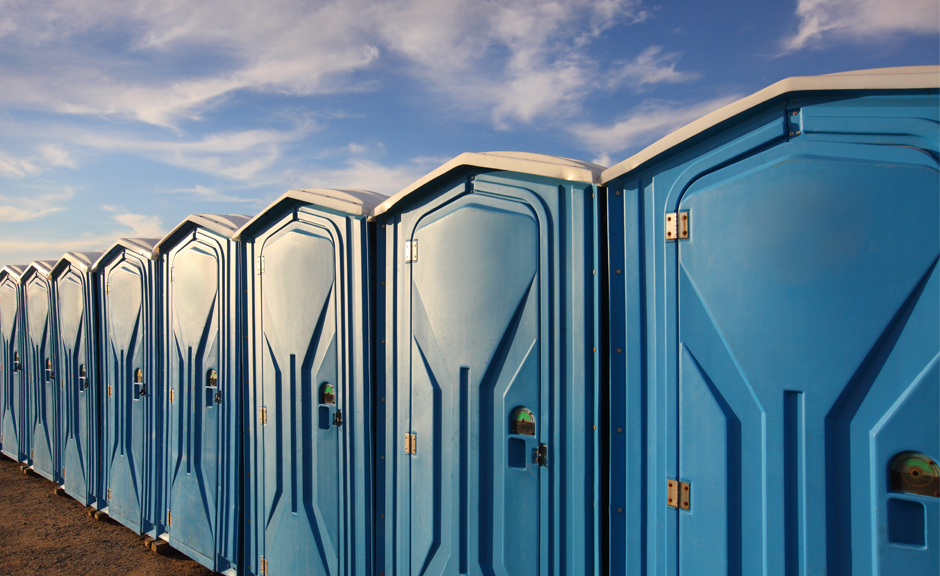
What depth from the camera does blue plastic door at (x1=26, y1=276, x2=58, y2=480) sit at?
657 centimetres

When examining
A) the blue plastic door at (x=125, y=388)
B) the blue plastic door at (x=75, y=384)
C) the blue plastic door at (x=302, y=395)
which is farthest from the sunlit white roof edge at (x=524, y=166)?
the blue plastic door at (x=75, y=384)

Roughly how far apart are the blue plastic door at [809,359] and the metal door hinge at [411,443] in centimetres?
138

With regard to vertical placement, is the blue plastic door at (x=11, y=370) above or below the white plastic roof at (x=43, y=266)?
below

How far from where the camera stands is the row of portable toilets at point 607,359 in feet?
5.62

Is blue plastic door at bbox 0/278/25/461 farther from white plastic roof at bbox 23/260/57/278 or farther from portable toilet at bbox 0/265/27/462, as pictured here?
white plastic roof at bbox 23/260/57/278

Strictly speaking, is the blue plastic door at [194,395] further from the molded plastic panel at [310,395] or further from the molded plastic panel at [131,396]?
the molded plastic panel at [310,395]

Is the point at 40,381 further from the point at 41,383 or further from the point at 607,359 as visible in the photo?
the point at 607,359

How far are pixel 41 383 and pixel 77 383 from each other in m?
1.29

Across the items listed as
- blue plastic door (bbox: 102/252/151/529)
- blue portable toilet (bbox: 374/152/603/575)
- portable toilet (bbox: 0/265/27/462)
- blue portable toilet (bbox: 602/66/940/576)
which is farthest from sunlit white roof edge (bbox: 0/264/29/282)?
blue portable toilet (bbox: 602/66/940/576)

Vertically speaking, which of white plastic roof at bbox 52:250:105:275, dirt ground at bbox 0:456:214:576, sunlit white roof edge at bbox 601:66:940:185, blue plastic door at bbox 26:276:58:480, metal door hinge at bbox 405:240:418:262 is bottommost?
dirt ground at bbox 0:456:214:576

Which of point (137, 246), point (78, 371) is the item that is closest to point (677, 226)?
point (137, 246)

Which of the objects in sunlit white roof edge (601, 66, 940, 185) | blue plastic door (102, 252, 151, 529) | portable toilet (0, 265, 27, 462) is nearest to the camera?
sunlit white roof edge (601, 66, 940, 185)

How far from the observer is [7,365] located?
764 centimetres

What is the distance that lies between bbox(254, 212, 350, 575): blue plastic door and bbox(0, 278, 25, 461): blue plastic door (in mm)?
5760
